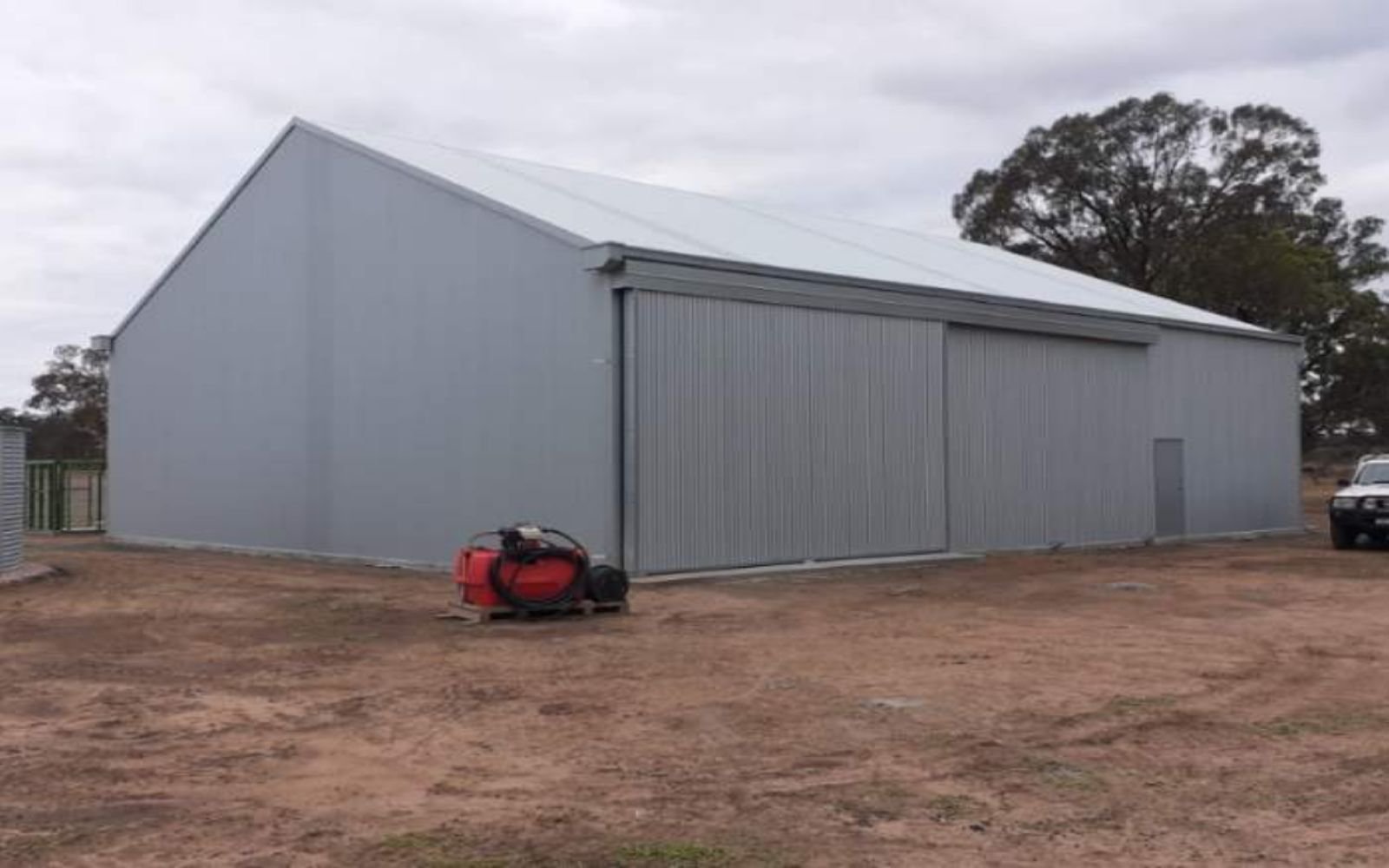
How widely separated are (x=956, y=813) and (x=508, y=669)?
5.11 metres

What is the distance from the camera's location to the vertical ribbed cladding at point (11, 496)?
60.7 ft

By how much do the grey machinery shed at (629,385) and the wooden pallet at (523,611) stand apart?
10.4ft

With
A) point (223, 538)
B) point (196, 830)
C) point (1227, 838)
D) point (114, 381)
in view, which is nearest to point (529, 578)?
point (196, 830)

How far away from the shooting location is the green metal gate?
31703 millimetres

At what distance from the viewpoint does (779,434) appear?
62.4 feet

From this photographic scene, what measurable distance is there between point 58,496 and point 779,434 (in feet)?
69.5

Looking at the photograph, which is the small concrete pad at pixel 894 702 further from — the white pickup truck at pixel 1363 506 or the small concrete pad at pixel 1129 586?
the white pickup truck at pixel 1363 506

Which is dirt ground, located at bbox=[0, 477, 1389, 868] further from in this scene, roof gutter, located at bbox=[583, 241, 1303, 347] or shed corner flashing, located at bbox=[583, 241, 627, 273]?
roof gutter, located at bbox=[583, 241, 1303, 347]

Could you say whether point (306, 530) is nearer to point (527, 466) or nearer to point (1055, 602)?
point (527, 466)

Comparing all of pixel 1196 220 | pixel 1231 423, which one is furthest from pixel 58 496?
pixel 1196 220

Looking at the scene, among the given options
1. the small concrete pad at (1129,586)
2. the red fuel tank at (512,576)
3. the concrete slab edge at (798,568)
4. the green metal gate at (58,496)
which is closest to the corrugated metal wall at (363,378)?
the concrete slab edge at (798,568)

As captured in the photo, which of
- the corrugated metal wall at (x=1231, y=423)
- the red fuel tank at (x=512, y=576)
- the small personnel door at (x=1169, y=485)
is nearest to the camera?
the red fuel tank at (x=512, y=576)

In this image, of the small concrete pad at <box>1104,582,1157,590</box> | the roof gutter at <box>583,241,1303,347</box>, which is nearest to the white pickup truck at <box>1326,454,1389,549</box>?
the roof gutter at <box>583,241,1303,347</box>

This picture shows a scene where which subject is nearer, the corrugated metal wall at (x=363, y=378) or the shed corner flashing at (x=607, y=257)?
the shed corner flashing at (x=607, y=257)
